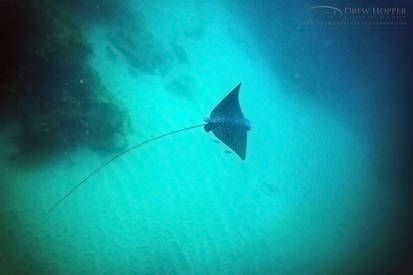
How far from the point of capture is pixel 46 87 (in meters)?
6.43

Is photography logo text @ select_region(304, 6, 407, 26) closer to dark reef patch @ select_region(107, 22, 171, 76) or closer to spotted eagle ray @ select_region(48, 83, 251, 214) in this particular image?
dark reef patch @ select_region(107, 22, 171, 76)

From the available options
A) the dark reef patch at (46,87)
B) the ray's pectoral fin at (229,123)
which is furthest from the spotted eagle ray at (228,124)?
the dark reef patch at (46,87)

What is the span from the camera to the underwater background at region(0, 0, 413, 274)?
5773 mm

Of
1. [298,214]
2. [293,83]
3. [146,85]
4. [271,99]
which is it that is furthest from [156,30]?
[298,214]

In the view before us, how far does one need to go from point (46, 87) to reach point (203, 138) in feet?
14.9

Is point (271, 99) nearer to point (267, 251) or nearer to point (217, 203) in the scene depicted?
point (217, 203)

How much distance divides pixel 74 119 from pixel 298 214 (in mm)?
6623

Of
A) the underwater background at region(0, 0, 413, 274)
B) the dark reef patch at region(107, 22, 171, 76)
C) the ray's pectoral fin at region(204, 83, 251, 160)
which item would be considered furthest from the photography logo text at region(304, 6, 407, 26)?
the ray's pectoral fin at region(204, 83, 251, 160)

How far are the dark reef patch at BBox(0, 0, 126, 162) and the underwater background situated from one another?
0.03 metres

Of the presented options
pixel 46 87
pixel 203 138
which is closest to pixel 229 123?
pixel 203 138

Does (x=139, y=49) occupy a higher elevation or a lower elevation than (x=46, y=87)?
higher

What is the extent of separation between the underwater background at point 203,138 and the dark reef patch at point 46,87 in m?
0.03

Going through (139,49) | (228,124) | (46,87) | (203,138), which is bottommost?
(228,124)

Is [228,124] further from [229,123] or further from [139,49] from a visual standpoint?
[139,49]
